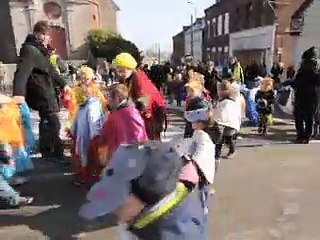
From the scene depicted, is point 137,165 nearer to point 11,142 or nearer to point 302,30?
point 11,142

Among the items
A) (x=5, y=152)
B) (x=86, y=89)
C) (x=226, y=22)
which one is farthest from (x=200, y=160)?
(x=226, y=22)

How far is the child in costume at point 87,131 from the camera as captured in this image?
595 cm

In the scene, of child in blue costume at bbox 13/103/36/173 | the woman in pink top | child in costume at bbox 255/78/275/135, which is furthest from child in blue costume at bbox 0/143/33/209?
child in costume at bbox 255/78/275/135

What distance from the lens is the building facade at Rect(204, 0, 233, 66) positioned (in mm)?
43334

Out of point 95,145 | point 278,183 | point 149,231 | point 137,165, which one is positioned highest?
point 137,165

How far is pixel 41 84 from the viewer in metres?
6.59

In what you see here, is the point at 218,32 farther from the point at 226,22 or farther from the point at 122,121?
the point at 122,121

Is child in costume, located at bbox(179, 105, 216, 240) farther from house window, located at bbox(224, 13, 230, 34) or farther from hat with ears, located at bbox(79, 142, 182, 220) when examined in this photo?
house window, located at bbox(224, 13, 230, 34)

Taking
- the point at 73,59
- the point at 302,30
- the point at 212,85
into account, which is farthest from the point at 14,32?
the point at 212,85

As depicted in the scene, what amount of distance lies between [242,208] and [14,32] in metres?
39.6

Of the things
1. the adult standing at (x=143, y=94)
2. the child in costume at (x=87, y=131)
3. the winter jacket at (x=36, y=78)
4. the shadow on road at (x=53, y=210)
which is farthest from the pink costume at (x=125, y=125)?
the winter jacket at (x=36, y=78)

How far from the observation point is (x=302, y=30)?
29.6 m

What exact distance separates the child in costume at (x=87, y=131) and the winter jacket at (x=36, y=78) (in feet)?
2.05

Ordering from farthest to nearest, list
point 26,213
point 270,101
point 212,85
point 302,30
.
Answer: point 302,30, point 212,85, point 270,101, point 26,213
